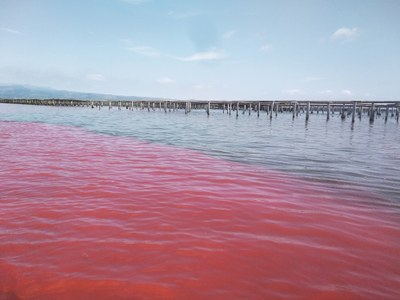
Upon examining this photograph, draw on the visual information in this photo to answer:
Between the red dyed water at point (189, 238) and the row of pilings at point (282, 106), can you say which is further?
the row of pilings at point (282, 106)

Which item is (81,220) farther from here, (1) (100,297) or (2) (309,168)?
(2) (309,168)

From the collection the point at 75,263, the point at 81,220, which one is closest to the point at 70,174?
the point at 81,220

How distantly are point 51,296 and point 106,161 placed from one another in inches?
239

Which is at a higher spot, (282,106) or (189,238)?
(282,106)

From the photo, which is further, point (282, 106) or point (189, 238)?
point (282, 106)

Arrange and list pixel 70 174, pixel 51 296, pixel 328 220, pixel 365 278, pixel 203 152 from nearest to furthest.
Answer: pixel 51 296, pixel 365 278, pixel 328 220, pixel 70 174, pixel 203 152

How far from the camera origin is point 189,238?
11.9 ft

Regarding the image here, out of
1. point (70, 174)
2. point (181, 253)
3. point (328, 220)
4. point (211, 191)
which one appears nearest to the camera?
point (181, 253)

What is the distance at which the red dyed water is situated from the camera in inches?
105

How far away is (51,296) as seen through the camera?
2479 millimetres

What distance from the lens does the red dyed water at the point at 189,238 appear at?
2.67 meters

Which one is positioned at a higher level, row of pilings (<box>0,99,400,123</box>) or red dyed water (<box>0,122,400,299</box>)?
row of pilings (<box>0,99,400,123</box>)

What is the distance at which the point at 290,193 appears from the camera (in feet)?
A: 18.9

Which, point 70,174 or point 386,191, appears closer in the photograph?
point 386,191
